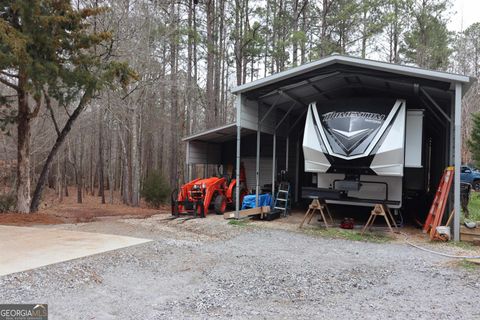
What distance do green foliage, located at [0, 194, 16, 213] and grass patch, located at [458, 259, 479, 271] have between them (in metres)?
12.3

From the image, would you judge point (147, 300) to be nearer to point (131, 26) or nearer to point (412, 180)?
point (412, 180)

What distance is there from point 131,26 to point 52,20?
19.5 ft

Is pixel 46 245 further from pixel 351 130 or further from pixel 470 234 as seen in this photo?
pixel 470 234

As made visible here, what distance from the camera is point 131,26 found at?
52.6 feet

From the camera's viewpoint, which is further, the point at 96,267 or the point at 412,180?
the point at 412,180

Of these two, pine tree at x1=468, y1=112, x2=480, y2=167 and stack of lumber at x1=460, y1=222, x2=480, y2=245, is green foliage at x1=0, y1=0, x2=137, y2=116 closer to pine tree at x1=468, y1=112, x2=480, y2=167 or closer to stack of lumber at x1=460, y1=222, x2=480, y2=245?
stack of lumber at x1=460, y1=222, x2=480, y2=245

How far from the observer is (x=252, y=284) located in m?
4.93

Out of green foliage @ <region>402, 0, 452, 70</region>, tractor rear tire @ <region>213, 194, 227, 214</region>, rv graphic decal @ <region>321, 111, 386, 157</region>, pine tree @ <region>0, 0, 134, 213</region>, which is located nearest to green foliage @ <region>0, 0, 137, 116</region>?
pine tree @ <region>0, 0, 134, 213</region>

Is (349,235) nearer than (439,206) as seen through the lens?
No

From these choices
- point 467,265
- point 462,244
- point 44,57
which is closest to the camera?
point 467,265

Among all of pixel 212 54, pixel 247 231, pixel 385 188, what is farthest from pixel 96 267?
pixel 212 54

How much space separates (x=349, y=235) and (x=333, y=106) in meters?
3.06

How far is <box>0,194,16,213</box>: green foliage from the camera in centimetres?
1239

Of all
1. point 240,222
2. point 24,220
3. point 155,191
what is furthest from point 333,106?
point 155,191
